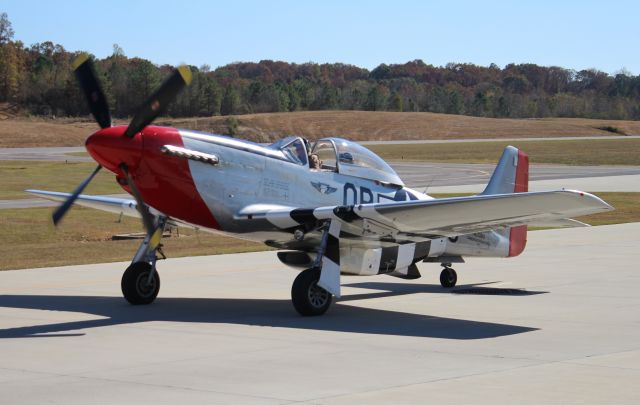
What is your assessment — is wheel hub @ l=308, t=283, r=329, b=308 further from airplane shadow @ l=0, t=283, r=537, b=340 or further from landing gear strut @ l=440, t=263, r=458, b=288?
landing gear strut @ l=440, t=263, r=458, b=288

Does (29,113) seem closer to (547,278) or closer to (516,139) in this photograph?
(516,139)

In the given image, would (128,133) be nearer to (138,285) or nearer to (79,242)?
(138,285)

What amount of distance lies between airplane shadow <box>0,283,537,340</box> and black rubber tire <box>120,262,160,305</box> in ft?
0.53

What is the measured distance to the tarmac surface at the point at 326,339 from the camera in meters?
9.18

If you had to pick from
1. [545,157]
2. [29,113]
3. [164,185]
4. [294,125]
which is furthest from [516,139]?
[164,185]

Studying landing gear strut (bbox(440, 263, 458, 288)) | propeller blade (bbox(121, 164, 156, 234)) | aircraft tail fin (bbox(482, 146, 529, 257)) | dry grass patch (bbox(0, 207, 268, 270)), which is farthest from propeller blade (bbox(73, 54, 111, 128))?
aircraft tail fin (bbox(482, 146, 529, 257))

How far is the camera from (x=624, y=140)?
345 ft

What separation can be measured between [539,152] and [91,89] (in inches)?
2916

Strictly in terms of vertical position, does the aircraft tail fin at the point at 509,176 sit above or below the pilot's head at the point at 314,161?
below

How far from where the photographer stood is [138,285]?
15125mm

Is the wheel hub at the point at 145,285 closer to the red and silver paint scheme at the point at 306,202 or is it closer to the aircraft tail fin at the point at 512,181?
the red and silver paint scheme at the point at 306,202

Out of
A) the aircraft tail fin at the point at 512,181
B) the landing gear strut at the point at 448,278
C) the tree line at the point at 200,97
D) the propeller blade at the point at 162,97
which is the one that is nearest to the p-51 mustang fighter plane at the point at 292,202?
the propeller blade at the point at 162,97

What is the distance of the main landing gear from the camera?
15.1m

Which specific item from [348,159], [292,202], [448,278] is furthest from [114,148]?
[448,278]
